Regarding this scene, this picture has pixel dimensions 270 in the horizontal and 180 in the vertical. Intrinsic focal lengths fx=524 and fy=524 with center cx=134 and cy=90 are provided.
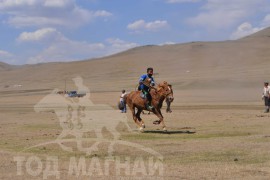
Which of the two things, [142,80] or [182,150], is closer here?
[182,150]

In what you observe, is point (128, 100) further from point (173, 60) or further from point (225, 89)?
point (173, 60)

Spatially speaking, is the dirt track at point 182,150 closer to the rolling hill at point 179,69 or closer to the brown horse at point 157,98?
the brown horse at point 157,98

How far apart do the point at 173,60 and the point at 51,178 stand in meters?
136

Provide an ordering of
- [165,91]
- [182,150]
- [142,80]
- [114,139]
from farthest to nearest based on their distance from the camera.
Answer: [142,80]
[165,91]
[114,139]
[182,150]

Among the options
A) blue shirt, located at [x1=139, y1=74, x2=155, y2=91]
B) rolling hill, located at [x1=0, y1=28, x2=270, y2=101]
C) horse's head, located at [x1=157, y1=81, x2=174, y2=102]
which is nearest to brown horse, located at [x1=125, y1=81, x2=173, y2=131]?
horse's head, located at [x1=157, y1=81, x2=174, y2=102]

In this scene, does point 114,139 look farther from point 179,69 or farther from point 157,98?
point 179,69

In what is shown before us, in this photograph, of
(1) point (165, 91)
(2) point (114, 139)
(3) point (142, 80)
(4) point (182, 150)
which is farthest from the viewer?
(3) point (142, 80)

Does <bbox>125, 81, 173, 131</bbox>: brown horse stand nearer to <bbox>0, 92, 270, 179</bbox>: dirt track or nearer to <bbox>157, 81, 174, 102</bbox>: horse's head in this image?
<bbox>157, 81, 174, 102</bbox>: horse's head

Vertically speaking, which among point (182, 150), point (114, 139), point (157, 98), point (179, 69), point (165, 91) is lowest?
point (182, 150)

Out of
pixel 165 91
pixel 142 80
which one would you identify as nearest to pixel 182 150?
pixel 165 91

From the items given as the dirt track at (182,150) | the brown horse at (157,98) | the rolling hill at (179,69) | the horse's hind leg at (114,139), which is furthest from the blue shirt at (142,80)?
the rolling hill at (179,69)

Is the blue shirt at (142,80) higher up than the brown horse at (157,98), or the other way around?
the blue shirt at (142,80)

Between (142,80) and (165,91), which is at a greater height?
(142,80)

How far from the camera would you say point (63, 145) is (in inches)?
715
